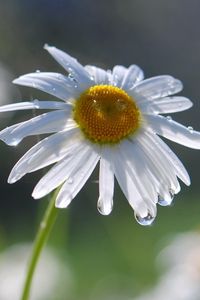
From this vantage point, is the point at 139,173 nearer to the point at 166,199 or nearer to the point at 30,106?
the point at 166,199

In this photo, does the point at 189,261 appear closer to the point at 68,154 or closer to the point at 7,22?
the point at 68,154

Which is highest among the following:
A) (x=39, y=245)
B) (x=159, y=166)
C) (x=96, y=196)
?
(x=96, y=196)

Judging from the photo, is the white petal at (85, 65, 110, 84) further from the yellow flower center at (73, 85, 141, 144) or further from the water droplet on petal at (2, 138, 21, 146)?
the water droplet on petal at (2, 138, 21, 146)

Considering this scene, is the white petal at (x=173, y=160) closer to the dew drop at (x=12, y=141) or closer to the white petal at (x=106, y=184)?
the white petal at (x=106, y=184)

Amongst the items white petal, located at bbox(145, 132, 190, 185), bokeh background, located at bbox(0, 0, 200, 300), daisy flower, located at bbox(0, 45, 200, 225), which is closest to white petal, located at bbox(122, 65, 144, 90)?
daisy flower, located at bbox(0, 45, 200, 225)

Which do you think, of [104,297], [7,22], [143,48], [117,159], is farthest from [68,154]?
[143,48]

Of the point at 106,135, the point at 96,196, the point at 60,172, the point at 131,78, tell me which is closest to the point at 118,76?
the point at 131,78

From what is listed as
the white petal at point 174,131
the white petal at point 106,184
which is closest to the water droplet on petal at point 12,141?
the white petal at point 106,184
